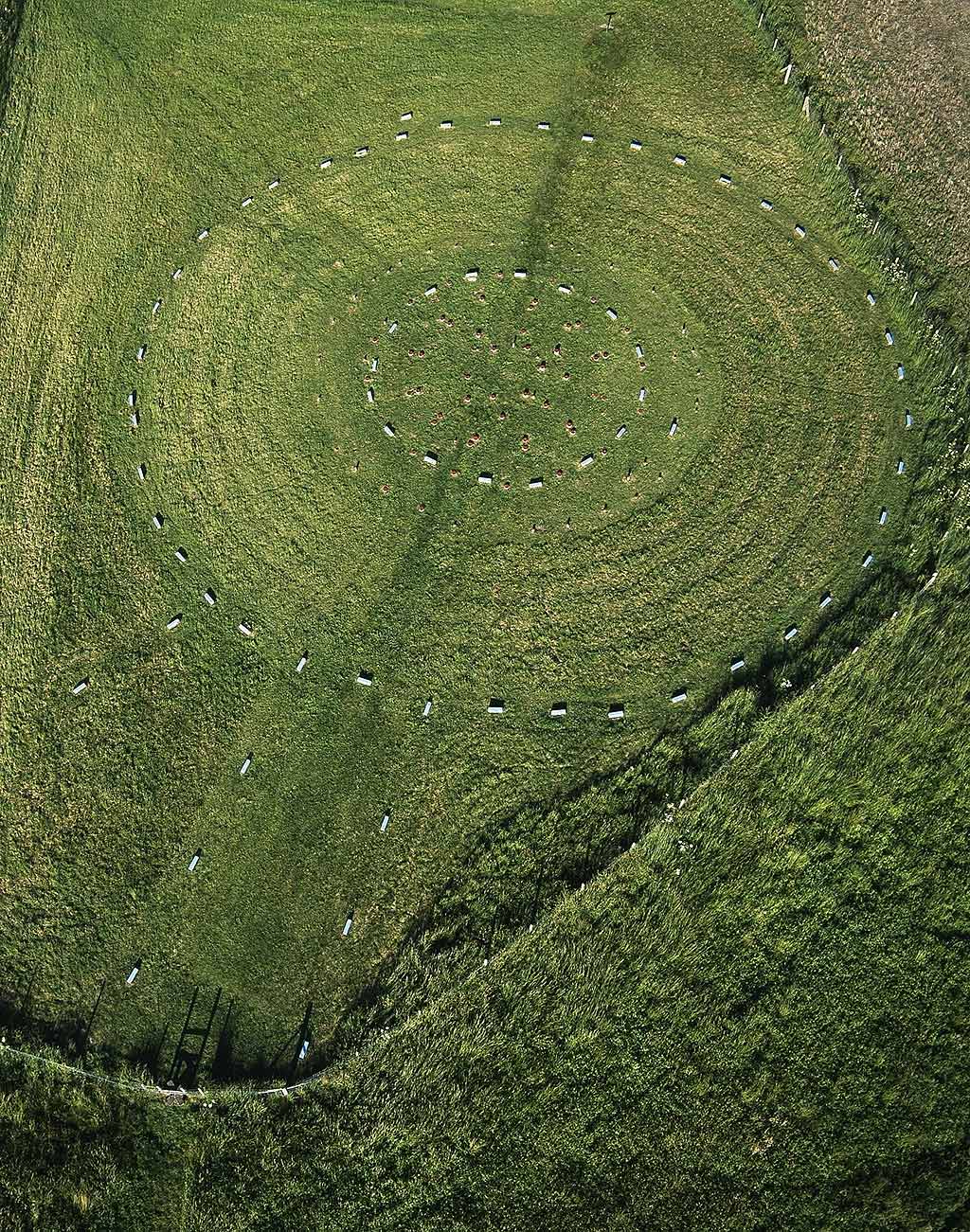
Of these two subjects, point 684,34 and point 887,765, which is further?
point 684,34

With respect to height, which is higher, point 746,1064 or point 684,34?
point 684,34

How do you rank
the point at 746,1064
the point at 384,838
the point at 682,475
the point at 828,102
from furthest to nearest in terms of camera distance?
the point at 828,102 < the point at 682,475 < the point at 384,838 < the point at 746,1064

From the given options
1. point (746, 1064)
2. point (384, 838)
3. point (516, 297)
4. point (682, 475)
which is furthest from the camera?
point (516, 297)

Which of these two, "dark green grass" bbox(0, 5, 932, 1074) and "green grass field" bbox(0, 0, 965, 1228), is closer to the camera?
"green grass field" bbox(0, 0, 965, 1228)

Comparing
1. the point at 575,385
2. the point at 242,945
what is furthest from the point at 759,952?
the point at 575,385

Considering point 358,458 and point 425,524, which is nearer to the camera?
point 425,524

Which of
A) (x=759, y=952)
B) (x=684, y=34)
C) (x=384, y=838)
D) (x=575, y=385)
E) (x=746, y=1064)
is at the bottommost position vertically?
(x=384, y=838)

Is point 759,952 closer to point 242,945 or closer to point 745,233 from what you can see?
point 242,945

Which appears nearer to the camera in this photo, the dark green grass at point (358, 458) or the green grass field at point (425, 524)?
the green grass field at point (425, 524)
